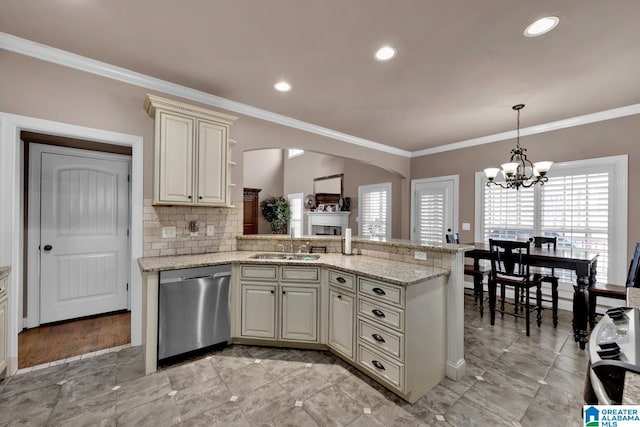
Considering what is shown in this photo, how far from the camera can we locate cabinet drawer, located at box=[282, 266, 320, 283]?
2.67m

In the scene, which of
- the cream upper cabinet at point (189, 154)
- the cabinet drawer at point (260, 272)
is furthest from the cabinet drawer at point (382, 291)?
the cream upper cabinet at point (189, 154)

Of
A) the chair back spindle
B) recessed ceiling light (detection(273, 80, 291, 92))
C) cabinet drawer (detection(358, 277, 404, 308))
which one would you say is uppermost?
recessed ceiling light (detection(273, 80, 291, 92))

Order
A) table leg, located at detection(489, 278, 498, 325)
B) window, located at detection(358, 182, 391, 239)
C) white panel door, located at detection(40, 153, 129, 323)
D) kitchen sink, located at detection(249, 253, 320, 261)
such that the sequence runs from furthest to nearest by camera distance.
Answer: window, located at detection(358, 182, 391, 239) → table leg, located at detection(489, 278, 498, 325) → white panel door, located at detection(40, 153, 129, 323) → kitchen sink, located at detection(249, 253, 320, 261)

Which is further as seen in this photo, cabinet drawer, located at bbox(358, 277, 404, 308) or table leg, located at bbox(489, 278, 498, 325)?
table leg, located at bbox(489, 278, 498, 325)

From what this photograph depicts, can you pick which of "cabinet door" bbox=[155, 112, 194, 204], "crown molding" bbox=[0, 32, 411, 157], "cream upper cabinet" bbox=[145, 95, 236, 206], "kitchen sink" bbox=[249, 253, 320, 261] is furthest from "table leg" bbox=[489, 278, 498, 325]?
"cabinet door" bbox=[155, 112, 194, 204]

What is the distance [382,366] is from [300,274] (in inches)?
41.2

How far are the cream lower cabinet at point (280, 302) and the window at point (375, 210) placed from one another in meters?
3.85

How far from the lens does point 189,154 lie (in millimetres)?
2797

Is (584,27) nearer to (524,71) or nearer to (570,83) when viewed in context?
(524,71)

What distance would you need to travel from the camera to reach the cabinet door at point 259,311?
8.92 feet

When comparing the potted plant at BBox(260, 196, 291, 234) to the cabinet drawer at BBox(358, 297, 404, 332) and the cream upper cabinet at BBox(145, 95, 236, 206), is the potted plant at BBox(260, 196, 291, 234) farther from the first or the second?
the cabinet drawer at BBox(358, 297, 404, 332)

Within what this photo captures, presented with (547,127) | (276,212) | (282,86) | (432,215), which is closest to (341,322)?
(282,86)

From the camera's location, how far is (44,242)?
3.22 m

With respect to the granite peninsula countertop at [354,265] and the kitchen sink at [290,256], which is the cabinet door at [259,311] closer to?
the granite peninsula countertop at [354,265]
